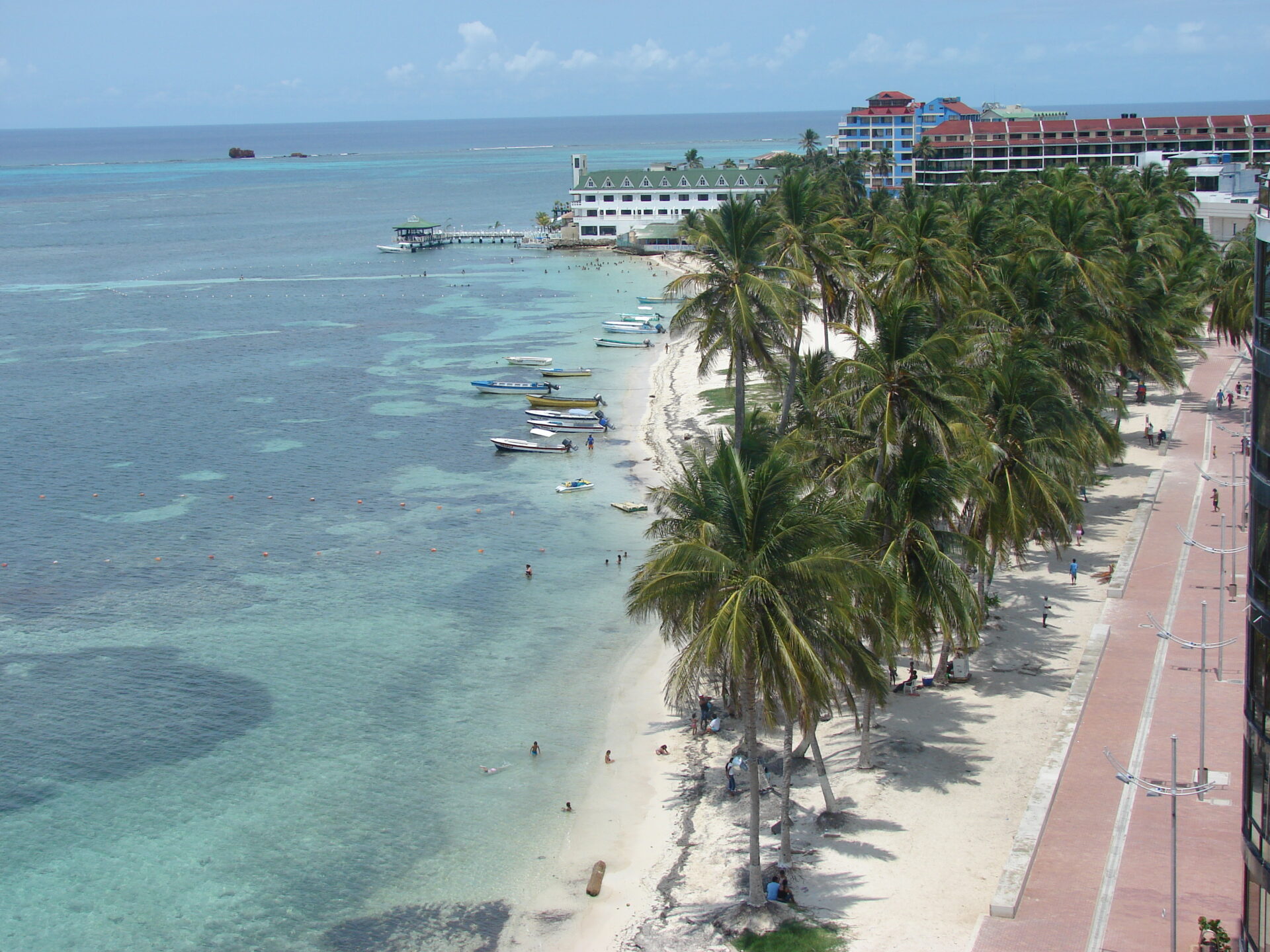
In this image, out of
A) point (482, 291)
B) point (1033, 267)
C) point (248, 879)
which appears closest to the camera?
point (248, 879)

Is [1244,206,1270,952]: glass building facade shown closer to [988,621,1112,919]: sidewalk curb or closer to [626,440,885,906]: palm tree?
[988,621,1112,919]: sidewalk curb

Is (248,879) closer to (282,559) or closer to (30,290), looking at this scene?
(282,559)

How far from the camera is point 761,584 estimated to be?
21203 mm

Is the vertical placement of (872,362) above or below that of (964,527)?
above

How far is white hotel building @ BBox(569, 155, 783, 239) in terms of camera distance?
493 ft

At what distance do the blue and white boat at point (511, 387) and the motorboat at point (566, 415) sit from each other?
691 centimetres

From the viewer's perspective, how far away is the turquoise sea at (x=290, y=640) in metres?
28.3

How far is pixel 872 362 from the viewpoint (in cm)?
2925

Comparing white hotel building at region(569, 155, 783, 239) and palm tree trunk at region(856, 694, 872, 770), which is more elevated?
white hotel building at region(569, 155, 783, 239)

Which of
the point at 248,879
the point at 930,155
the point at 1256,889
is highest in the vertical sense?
the point at 930,155

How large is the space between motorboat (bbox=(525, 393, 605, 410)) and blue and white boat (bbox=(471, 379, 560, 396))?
12.6 feet

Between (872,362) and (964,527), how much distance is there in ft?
26.3

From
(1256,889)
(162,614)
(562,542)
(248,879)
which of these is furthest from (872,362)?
(162,614)

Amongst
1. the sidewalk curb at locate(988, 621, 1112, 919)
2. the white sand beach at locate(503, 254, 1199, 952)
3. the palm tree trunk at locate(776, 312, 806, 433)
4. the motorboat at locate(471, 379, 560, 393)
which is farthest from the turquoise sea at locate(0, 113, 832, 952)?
the sidewalk curb at locate(988, 621, 1112, 919)
